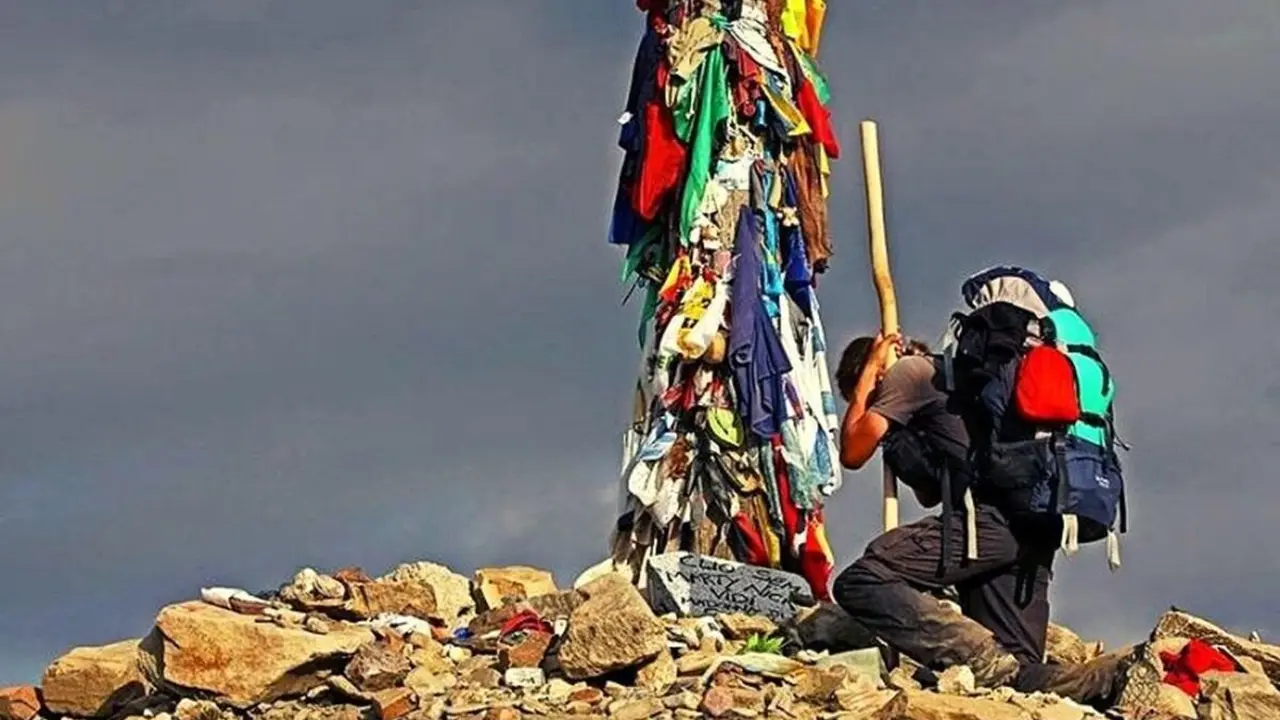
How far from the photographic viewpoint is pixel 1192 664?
9.56 metres

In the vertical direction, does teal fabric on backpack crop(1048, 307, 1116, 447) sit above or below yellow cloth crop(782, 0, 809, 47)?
below

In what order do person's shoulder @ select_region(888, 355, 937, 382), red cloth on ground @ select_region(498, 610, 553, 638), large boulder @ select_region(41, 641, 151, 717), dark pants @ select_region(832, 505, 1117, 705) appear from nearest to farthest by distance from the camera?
dark pants @ select_region(832, 505, 1117, 705) < person's shoulder @ select_region(888, 355, 937, 382) < red cloth on ground @ select_region(498, 610, 553, 638) < large boulder @ select_region(41, 641, 151, 717)

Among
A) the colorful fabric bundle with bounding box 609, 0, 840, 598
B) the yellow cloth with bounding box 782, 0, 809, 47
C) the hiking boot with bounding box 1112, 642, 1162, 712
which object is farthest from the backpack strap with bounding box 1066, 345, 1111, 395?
the yellow cloth with bounding box 782, 0, 809, 47

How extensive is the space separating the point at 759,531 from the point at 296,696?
307 cm

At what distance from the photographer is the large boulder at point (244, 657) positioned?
9758mm

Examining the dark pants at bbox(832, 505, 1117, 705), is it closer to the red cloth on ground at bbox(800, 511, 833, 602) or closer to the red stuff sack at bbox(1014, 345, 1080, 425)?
the red stuff sack at bbox(1014, 345, 1080, 425)

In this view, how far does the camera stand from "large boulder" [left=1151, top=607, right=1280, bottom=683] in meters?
10.1

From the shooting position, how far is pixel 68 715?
10672mm

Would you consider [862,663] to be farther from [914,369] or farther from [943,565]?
[914,369]

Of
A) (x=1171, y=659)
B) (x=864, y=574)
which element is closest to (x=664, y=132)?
(x=864, y=574)

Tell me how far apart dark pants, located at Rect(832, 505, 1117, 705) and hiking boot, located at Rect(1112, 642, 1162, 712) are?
56 millimetres

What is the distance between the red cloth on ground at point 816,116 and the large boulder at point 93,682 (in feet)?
15.5

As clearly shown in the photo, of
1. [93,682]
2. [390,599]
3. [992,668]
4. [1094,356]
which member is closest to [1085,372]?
[1094,356]

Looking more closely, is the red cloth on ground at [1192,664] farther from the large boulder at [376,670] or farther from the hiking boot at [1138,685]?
the large boulder at [376,670]
